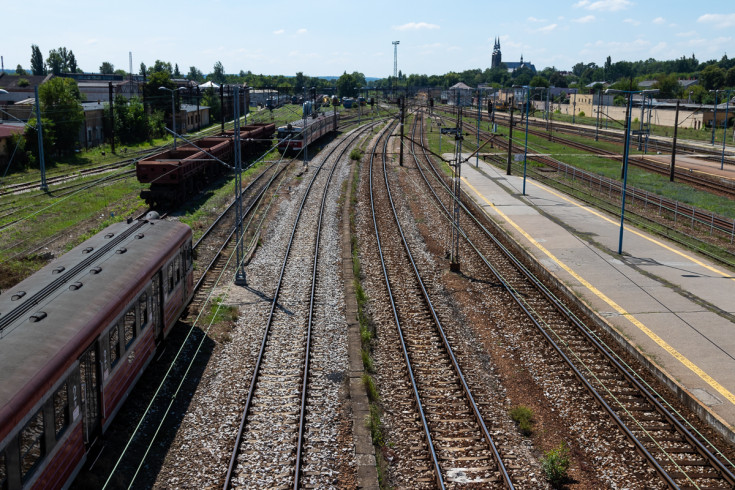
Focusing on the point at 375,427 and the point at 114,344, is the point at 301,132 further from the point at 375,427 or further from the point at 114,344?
the point at 114,344

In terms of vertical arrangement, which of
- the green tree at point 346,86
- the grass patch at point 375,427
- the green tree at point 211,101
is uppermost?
the green tree at point 346,86

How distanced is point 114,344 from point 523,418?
7.75 metres

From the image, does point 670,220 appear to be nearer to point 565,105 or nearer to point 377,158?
point 377,158

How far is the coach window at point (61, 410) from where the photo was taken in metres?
8.84

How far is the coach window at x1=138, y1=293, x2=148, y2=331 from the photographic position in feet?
42.2

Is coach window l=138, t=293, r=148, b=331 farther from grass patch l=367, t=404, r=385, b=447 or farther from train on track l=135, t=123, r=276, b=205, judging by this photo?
train on track l=135, t=123, r=276, b=205

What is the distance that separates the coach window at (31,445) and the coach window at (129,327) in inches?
144

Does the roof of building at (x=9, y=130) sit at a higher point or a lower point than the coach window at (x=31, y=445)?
higher

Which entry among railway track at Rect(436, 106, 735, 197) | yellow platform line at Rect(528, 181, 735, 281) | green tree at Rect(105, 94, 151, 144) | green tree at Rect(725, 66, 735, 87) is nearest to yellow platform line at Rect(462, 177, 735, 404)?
yellow platform line at Rect(528, 181, 735, 281)

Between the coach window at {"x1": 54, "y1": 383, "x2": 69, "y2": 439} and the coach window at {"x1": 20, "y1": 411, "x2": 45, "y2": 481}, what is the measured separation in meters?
0.46

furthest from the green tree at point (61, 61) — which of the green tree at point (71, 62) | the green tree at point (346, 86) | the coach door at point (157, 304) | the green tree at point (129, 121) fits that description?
the coach door at point (157, 304)

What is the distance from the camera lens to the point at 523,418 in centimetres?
1279

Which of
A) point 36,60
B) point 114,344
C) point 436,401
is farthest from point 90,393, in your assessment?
point 36,60

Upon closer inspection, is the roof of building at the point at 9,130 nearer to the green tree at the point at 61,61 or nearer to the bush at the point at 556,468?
the bush at the point at 556,468
